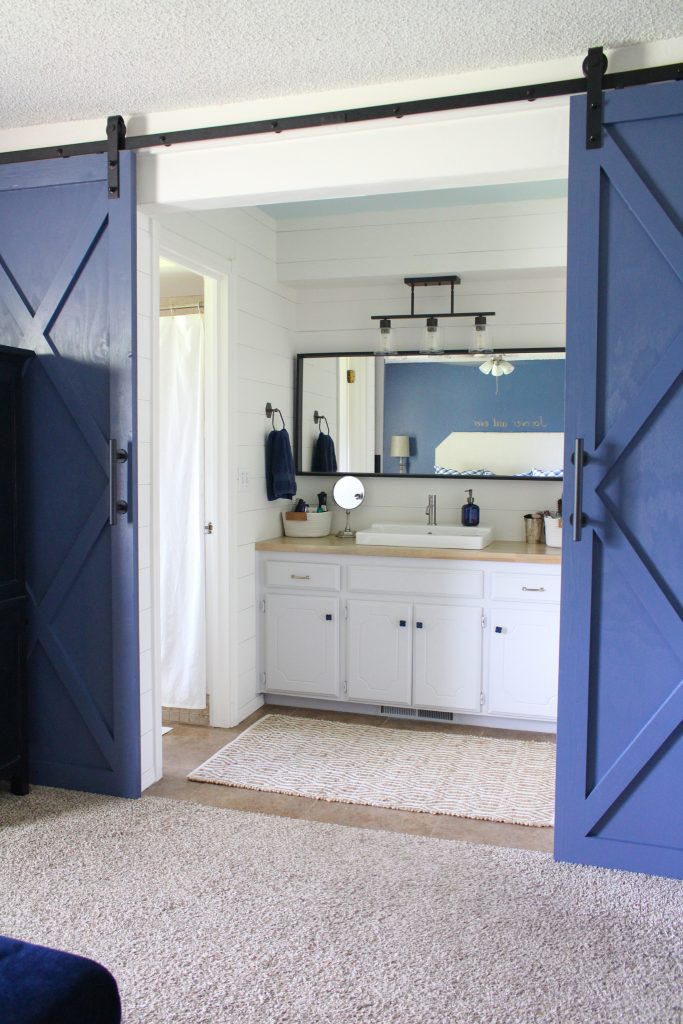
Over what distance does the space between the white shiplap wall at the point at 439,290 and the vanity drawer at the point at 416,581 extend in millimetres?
668

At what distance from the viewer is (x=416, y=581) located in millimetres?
4094

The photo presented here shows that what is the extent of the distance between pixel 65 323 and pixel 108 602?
1074 mm

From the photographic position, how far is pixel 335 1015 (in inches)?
78.2

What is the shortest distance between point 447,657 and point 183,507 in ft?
4.83

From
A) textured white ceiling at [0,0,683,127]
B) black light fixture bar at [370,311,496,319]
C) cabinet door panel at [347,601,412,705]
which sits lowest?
cabinet door panel at [347,601,412,705]

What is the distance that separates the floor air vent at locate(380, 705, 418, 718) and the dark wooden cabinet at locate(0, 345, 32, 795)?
1771 mm

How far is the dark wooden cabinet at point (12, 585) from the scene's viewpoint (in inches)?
124

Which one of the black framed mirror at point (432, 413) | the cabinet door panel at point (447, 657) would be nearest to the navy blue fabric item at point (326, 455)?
the black framed mirror at point (432, 413)

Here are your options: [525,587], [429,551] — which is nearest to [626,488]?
[525,587]

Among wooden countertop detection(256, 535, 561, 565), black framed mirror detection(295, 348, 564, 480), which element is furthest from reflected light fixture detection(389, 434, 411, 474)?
wooden countertop detection(256, 535, 561, 565)

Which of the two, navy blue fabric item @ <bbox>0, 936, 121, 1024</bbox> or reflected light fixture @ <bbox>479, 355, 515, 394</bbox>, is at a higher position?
reflected light fixture @ <bbox>479, 355, 515, 394</bbox>

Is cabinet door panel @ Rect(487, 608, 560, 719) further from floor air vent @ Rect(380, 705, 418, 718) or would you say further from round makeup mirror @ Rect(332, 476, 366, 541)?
round makeup mirror @ Rect(332, 476, 366, 541)

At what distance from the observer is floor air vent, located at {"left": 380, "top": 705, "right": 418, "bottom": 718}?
425cm

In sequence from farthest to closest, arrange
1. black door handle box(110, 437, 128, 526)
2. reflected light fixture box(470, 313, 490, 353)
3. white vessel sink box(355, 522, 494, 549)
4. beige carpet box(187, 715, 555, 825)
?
1. reflected light fixture box(470, 313, 490, 353)
2. white vessel sink box(355, 522, 494, 549)
3. beige carpet box(187, 715, 555, 825)
4. black door handle box(110, 437, 128, 526)
